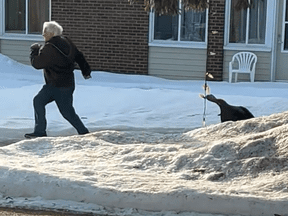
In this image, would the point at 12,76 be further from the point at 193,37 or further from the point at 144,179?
the point at 144,179

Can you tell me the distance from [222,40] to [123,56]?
2.51m

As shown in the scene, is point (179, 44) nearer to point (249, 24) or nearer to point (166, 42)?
point (166, 42)

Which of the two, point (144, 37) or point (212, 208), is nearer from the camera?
point (212, 208)

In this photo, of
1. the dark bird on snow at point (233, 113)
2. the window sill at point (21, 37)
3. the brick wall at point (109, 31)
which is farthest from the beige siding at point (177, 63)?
the dark bird on snow at point (233, 113)

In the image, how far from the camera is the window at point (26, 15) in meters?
18.2

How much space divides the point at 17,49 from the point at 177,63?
434 centimetres

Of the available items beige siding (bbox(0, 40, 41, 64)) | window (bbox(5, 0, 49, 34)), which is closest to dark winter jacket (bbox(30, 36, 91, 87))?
beige siding (bbox(0, 40, 41, 64))

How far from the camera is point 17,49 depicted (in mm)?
18234

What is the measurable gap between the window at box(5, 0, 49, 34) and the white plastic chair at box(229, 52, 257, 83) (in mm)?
5192

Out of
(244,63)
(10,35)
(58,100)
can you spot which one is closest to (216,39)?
(244,63)

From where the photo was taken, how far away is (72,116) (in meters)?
8.99

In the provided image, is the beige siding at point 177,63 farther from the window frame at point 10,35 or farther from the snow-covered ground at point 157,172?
the snow-covered ground at point 157,172

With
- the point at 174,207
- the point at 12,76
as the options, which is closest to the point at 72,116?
the point at 174,207

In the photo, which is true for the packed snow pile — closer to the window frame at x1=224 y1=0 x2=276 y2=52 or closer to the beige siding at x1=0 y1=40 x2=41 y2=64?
the window frame at x1=224 y1=0 x2=276 y2=52
